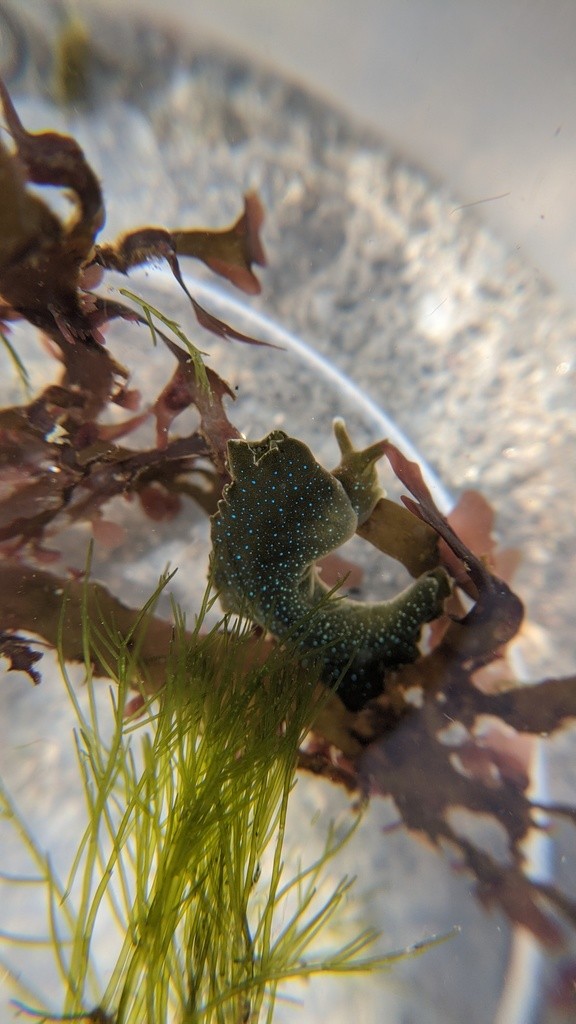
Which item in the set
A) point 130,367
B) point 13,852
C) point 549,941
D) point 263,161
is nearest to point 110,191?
point 263,161

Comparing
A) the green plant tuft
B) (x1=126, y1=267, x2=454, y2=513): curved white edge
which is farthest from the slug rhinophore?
(x1=126, y1=267, x2=454, y2=513): curved white edge

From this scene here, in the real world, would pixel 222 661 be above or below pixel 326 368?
below

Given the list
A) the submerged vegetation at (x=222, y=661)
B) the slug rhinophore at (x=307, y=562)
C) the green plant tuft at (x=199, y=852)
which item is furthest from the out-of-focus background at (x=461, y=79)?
the green plant tuft at (x=199, y=852)

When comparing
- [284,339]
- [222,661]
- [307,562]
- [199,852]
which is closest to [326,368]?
[284,339]

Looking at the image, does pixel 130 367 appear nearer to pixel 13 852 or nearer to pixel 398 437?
pixel 398 437

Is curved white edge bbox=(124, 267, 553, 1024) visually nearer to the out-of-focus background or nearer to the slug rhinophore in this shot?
the slug rhinophore

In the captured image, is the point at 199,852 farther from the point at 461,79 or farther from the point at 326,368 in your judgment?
the point at 461,79
